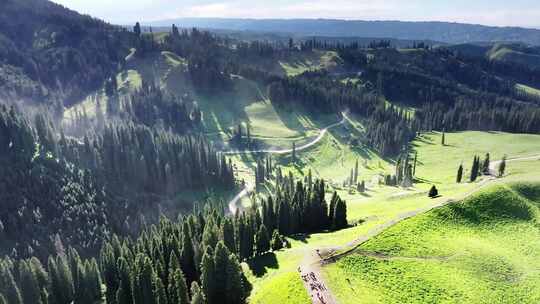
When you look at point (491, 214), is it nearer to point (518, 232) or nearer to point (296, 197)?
point (518, 232)

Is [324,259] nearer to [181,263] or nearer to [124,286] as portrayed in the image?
[181,263]

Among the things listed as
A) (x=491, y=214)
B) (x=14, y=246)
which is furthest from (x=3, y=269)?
(x=491, y=214)

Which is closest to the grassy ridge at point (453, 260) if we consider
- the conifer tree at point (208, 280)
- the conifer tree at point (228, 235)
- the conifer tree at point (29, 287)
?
the conifer tree at point (208, 280)

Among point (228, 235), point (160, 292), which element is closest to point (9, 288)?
point (160, 292)

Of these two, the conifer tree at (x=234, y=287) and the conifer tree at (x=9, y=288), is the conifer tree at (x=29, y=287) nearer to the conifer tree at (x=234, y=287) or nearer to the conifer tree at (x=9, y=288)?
the conifer tree at (x=9, y=288)

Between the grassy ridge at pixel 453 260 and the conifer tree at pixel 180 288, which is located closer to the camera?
the grassy ridge at pixel 453 260

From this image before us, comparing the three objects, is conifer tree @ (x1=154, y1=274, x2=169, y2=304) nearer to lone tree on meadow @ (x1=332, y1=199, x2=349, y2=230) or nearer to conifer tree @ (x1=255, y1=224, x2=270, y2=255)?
conifer tree @ (x1=255, y1=224, x2=270, y2=255)
